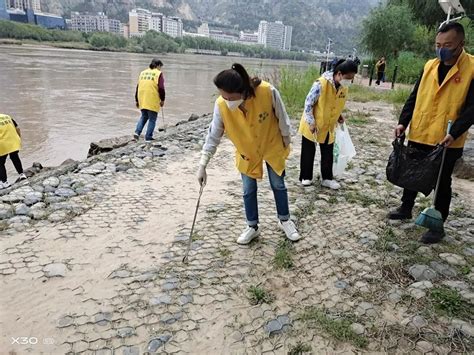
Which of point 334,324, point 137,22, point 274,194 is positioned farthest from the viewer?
point 137,22

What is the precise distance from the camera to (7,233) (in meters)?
3.16

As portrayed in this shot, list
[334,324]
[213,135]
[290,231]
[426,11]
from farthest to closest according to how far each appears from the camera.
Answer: [426,11]
[290,231]
[213,135]
[334,324]

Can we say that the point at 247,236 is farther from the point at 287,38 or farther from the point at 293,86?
the point at 287,38

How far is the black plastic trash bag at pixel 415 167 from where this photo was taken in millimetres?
2836

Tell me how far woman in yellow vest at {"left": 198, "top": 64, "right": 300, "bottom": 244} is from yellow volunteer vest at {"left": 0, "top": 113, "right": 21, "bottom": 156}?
380 cm

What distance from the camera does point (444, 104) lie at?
2.79 m

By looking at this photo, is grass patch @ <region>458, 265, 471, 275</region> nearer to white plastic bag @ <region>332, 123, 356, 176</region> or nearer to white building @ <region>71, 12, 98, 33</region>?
white plastic bag @ <region>332, 123, 356, 176</region>

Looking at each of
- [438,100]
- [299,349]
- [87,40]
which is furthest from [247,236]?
[87,40]

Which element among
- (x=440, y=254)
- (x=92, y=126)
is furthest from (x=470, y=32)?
(x=440, y=254)

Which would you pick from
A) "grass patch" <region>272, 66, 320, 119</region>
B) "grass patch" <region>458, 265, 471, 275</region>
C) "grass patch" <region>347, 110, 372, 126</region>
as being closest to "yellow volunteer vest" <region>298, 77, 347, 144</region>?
"grass patch" <region>458, 265, 471, 275</region>

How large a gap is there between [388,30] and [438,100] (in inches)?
720

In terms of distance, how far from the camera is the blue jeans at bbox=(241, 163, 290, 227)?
289 centimetres

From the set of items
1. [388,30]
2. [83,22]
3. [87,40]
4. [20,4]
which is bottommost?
[87,40]

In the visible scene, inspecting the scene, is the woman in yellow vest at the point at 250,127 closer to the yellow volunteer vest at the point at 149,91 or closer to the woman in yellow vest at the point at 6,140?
the woman in yellow vest at the point at 6,140
